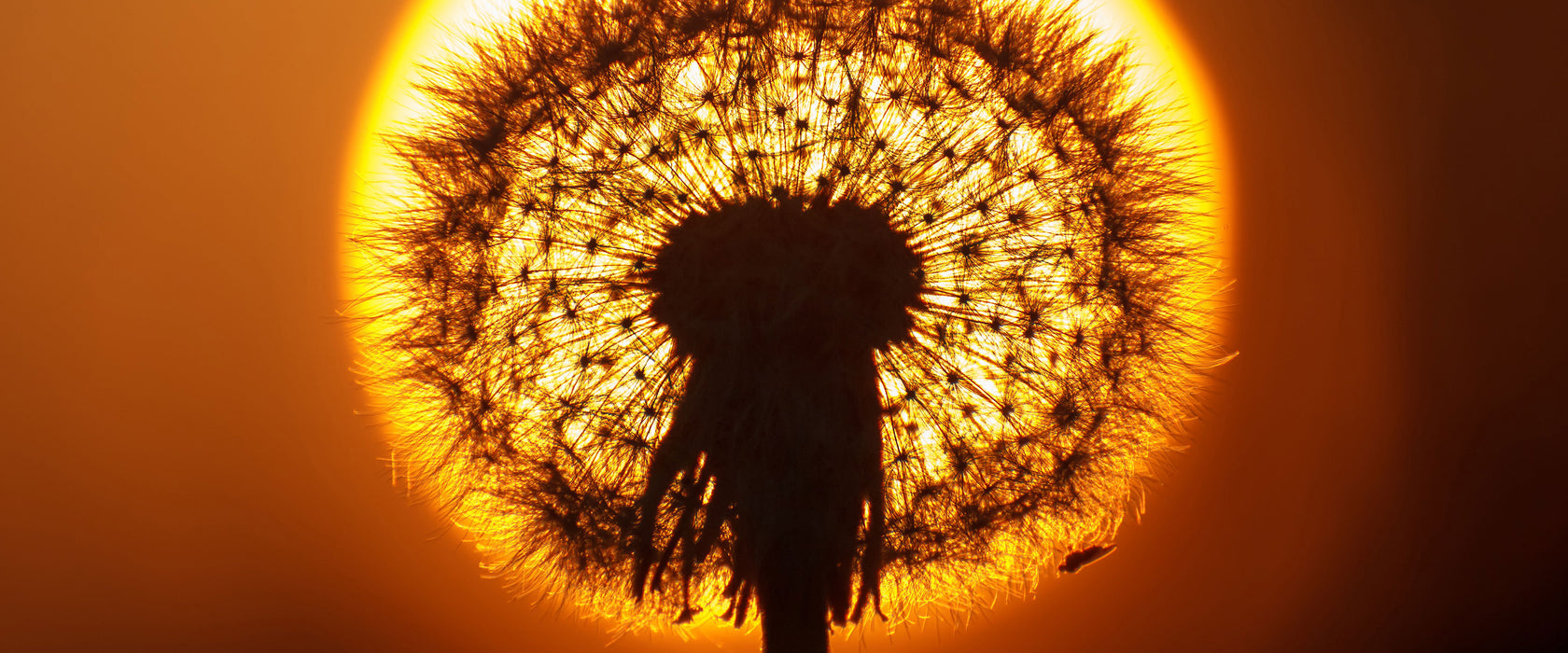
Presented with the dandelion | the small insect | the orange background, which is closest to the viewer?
the dandelion

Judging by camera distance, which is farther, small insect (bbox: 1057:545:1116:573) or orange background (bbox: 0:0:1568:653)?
orange background (bbox: 0:0:1568:653)

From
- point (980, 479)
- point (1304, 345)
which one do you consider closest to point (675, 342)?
point (980, 479)

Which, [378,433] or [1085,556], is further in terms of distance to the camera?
[378,433]

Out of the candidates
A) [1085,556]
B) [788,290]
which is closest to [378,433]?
[788,290]

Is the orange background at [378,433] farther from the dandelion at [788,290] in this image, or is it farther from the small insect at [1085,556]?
the dandelion at [788,290]

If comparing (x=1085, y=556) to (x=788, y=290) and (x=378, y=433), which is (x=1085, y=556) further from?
(x=378, y=433)

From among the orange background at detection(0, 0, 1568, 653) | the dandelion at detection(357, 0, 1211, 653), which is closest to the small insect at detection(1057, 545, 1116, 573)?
the dandelion at detection(357, 0, 1211, 653)

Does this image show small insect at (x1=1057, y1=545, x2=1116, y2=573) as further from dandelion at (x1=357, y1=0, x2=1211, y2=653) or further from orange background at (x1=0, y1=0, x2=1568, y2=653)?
orange background at (x1=0, y1=0, x2=1568, y2=653)

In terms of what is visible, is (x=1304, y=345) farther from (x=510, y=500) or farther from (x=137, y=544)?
(x=137, y=544)
